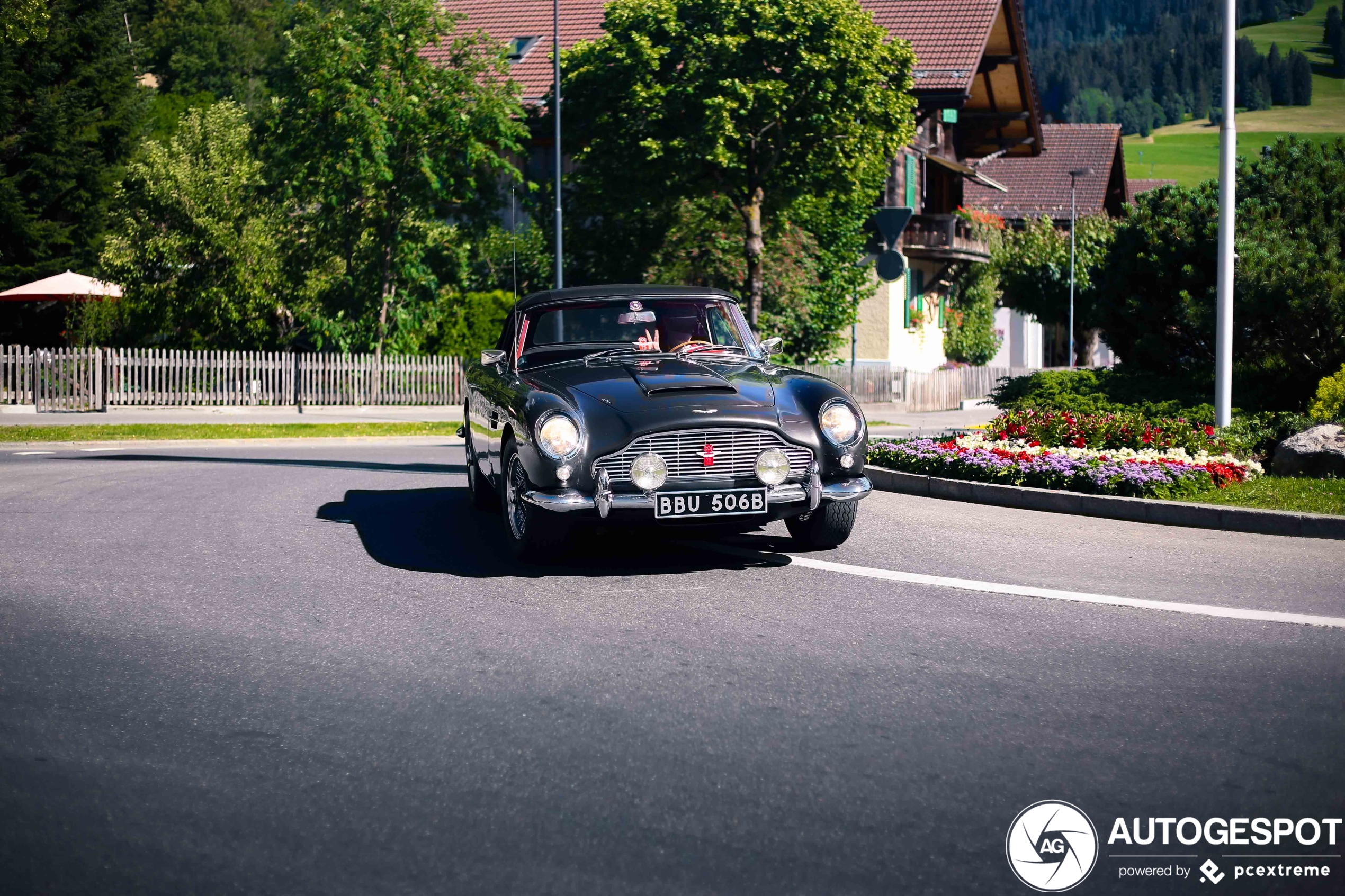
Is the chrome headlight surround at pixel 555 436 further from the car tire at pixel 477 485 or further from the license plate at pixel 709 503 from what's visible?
the car tire at pixel 477 485

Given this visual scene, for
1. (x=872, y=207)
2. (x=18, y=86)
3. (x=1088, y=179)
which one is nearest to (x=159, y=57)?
(x=18, y=86)

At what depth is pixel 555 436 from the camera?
7863 mm

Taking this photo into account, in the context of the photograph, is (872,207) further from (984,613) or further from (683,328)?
(984,613)

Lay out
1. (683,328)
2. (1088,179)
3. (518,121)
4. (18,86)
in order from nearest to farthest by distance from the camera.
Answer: (683,328), (518,121), (18,86), (1088,179)

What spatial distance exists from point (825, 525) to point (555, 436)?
1.91 m

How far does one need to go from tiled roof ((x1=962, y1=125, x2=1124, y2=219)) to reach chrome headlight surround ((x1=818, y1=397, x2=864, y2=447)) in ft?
172

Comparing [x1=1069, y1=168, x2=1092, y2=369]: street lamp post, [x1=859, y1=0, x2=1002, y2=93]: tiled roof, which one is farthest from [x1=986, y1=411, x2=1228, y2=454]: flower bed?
[x1=859, y1=0, x2=1002, y2=93]: tiled roof

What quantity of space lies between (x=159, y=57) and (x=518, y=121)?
171ft

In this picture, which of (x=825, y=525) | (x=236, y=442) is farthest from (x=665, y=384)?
(x=236, y=442)

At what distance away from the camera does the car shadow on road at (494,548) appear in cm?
832

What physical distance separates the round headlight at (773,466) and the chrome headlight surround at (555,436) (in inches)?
39.2

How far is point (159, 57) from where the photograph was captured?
77312 millimetres

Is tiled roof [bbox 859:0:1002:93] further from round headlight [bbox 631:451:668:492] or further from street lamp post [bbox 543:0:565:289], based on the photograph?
round headlight [bbox 631:451:668:492]

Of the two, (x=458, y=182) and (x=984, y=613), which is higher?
(x=458, y=182)
